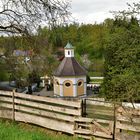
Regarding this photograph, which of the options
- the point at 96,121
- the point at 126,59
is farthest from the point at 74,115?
the point at 126,59

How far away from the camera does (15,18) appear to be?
11.6 metres

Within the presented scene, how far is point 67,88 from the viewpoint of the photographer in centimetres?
4562

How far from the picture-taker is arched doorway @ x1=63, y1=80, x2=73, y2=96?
149ft

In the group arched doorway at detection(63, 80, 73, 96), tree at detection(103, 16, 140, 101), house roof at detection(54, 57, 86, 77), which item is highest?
tree at detection(103, 16, 140, 101)

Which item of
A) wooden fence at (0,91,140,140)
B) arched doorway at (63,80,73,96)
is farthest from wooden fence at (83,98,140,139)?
arched doorway at (63,80,73,96)

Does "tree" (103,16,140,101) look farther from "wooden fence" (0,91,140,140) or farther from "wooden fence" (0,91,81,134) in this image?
"wooden fence" (0,91,81,134)

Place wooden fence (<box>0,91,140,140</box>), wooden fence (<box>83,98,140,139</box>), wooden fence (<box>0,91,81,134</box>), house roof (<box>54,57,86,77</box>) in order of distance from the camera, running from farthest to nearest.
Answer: house roof (<box>54,57,86,77</box>) → wooden fence (<box>0,91,81,134</box>) → wooden fence (<box>0,91,140,140</box>) → wooden fence (<box>83,98,140,139</box>)

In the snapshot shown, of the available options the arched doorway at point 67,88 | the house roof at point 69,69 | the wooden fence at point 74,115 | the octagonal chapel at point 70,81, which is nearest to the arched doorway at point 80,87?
the octagonal chapel at point 70,81

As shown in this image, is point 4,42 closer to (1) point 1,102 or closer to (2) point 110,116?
(1) point 1,102

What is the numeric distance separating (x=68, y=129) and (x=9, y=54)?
6283 millimetres

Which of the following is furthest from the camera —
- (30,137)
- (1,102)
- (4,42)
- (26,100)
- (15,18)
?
(4,42)

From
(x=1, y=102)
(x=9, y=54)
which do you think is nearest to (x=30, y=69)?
(x=9, y=54)

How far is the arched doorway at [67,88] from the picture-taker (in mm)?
45391

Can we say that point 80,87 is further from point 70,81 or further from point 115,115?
point 115,115
